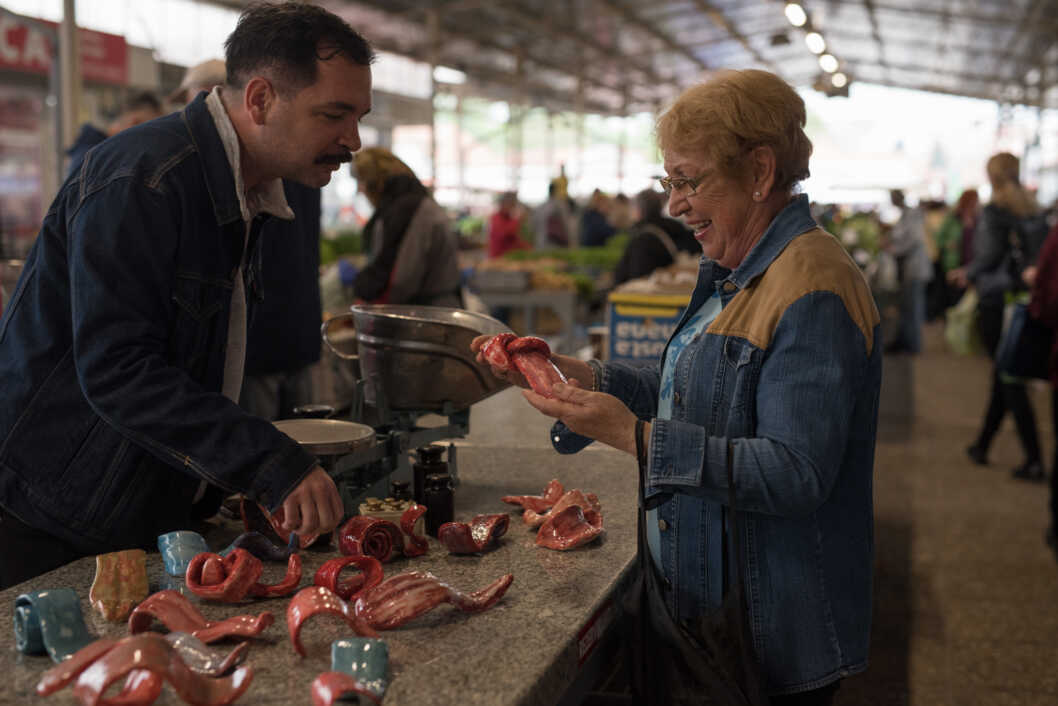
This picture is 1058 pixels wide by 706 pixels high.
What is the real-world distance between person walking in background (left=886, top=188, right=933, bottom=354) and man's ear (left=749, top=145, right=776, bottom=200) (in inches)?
436

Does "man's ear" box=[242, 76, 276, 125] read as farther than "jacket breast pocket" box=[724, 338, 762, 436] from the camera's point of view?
Yes

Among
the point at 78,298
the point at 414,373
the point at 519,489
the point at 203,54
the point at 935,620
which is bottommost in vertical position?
the point at 935,620

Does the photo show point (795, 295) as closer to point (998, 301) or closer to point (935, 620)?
point (935, 620)

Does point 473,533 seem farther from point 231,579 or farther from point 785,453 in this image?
point 785,453

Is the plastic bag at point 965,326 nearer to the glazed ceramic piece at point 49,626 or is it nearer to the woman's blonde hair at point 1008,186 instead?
the woman's blonde hair at point 1008,186

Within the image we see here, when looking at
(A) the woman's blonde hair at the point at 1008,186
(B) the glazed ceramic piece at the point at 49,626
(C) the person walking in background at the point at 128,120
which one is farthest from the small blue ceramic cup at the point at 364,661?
(A) the woman's blonde hair at the point at 1008,186

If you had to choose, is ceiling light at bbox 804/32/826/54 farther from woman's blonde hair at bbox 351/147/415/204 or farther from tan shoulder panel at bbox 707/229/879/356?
tan shoulder panel at bbox 707/229/879/356

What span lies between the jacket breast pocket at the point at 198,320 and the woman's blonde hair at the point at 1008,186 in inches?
248

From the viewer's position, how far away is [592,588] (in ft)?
5.55

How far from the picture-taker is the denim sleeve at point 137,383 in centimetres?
156

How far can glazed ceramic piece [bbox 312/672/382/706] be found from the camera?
1.21 meters

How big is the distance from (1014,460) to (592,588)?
20.3 ft

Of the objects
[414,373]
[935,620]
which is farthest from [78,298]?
[935,620]

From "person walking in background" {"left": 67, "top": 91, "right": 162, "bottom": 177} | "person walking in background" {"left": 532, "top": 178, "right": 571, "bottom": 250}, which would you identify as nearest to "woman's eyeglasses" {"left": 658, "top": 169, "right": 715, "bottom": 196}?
"person walking in background" {"left": 67, "top": 91, "right": 162, "bottom": 177}
